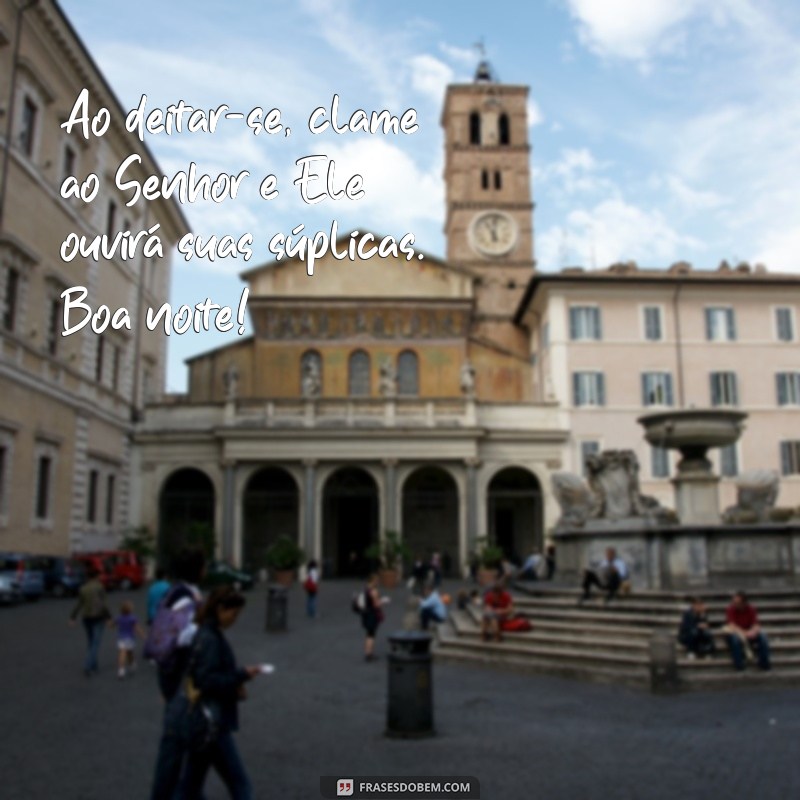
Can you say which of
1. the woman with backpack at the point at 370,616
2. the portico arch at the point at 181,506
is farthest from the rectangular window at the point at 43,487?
the woman with backpack at the point at 370,616

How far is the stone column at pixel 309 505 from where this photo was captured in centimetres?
3331

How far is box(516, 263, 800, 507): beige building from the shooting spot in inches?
1368

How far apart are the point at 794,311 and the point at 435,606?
87.8 feet

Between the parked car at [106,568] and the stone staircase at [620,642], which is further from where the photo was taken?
the parked car at [106,568]

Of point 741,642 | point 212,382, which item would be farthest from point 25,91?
point 741,642

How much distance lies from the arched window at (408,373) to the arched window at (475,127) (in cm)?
2776

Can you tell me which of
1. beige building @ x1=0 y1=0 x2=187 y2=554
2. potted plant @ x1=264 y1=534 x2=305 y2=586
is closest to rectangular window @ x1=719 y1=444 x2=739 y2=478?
potted plant @ x1=264 y1=534 x2=305 y2=586

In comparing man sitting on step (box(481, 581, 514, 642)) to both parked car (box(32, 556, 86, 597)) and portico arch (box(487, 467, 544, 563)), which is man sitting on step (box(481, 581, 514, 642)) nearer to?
parked car (box(32, 556, 86, 597))

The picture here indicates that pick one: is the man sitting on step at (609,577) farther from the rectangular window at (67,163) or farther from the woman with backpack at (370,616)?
the rectangular window at (67,163)

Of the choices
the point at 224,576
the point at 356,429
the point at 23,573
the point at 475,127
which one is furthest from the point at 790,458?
the point at 475,127

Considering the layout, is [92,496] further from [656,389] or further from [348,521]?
[656,389]

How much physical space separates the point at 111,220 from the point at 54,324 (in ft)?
21.7

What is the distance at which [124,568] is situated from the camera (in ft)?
94.7

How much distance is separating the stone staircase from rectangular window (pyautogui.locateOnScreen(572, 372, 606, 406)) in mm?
20597
